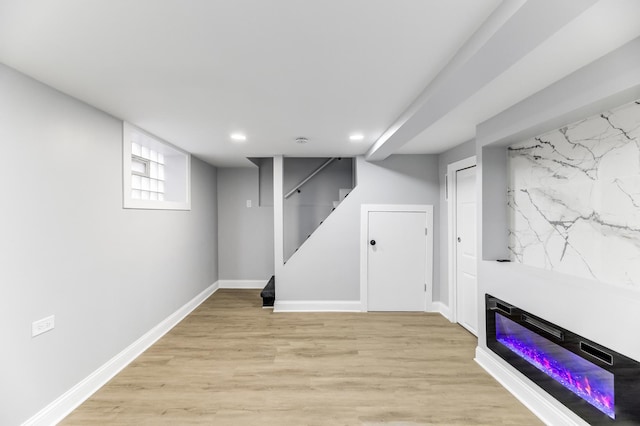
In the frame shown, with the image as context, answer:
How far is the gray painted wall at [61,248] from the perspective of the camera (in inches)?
64.7

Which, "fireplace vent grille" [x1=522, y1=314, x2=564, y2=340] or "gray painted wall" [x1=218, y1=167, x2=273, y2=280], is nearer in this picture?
"fireplace vent grille" [x1=522, y1=314, x2=564, y2=340]

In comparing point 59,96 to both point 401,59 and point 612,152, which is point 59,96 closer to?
point 401,59

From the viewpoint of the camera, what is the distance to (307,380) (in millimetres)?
2381

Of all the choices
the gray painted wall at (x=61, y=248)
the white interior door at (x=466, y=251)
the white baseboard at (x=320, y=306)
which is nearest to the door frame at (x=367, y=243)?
the white baseboard at (x=320, y=306)

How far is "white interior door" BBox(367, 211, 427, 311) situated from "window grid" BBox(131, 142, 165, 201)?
285 cm

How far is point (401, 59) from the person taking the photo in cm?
153

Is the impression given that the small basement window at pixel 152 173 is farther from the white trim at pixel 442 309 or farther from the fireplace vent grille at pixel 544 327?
the white trim at pixel 442 309

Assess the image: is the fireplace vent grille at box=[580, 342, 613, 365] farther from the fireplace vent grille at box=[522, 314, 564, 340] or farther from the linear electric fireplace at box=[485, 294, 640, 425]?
the fireplace vent grille at box=[522, 314, 564, 340]

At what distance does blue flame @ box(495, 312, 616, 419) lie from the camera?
158 cm

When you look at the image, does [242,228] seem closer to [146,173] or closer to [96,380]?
[146,173]

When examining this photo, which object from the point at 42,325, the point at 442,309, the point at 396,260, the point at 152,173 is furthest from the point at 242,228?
the point at 442,309

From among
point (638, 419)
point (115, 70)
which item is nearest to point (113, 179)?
point (115, 70)

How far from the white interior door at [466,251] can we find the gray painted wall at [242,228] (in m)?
3.14

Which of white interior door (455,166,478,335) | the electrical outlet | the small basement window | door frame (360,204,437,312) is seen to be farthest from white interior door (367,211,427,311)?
the electrical outlet
